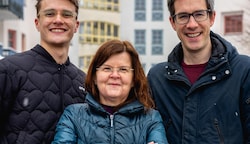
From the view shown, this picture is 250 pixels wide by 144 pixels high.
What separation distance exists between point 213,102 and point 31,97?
4.96 feet

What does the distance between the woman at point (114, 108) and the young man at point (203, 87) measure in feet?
0.90

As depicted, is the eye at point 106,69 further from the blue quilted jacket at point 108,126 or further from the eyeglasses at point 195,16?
the eyeglasses at point 195,16

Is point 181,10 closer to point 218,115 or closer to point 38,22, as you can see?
point 218,115

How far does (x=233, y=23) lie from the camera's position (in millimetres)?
29828

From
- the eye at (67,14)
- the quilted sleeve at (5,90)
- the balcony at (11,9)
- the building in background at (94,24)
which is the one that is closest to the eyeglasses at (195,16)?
the eye at (67,14)

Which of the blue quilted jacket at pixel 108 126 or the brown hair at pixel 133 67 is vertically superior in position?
the brown hair at pixel 133 67

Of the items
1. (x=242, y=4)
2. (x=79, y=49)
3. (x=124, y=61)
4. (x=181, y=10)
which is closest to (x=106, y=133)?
(x=124, y=61)

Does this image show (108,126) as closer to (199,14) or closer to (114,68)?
(114,68)

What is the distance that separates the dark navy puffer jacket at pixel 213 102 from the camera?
4.20m

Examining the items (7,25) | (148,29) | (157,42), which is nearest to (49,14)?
(7,25)

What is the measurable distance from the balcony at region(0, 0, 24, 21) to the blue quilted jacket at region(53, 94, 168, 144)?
20.3 m

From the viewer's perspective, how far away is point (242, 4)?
29109 mm

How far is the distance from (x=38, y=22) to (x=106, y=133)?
1367mm

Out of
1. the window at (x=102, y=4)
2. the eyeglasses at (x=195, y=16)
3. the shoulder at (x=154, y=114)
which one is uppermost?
the window at (x=102, y=4)
